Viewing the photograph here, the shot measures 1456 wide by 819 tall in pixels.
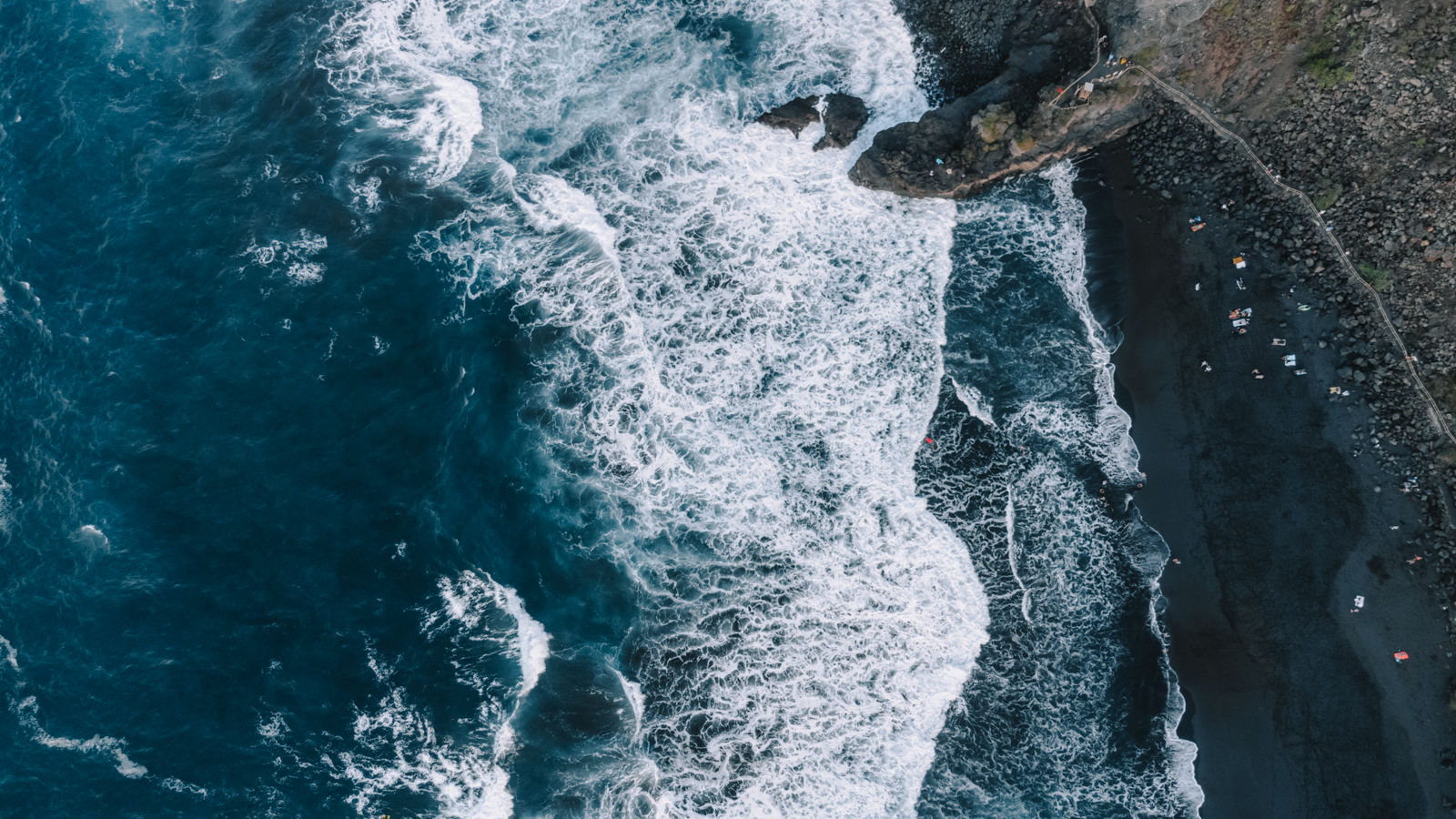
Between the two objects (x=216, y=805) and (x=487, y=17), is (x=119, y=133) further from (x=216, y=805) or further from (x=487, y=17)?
(x=216, y=805)

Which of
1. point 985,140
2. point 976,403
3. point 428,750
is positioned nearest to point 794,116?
point 985,140

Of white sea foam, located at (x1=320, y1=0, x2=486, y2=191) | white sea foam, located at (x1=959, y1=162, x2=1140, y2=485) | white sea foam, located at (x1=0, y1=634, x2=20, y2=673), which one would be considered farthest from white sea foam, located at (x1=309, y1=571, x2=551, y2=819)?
white sea foam, located at (x1=959, y1=162, x2=1140, y2=485)

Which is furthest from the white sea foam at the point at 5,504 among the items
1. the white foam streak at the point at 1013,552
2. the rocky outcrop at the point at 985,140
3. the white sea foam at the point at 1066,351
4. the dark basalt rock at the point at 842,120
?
the white sea foam at the point at 1066,351

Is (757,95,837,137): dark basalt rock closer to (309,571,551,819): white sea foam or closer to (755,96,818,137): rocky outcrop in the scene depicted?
(755,96,818,137): rocky outcrop

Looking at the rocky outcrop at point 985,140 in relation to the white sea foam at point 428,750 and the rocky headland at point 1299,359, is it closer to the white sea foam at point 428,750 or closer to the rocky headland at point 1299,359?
the rocky headland at point 1299,359

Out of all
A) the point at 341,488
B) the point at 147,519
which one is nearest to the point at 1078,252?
the point at 341,488
